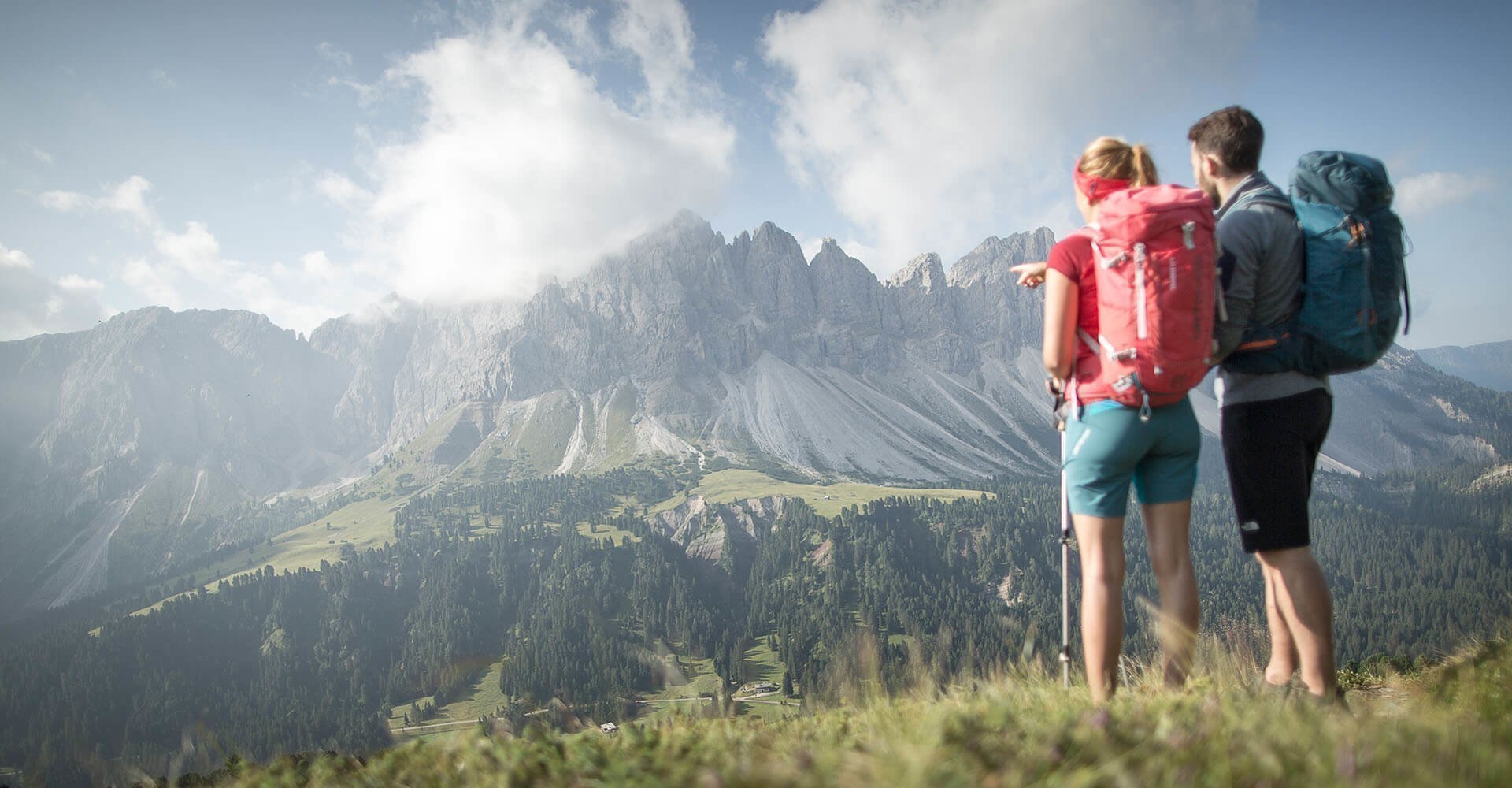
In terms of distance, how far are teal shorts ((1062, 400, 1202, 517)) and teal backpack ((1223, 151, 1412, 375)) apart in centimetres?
78

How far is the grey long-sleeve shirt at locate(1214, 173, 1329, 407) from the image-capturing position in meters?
4.43

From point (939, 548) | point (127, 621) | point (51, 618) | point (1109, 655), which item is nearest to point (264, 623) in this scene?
point (127, 621)

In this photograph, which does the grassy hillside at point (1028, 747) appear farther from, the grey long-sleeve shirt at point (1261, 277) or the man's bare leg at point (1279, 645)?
the grey long-sleeve shirt at point (1261, 277)

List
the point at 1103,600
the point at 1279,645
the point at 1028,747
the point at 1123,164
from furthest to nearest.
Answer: the point at 1279,645, the point at 1123,164, the point at 1103,600, the point at 1028,747

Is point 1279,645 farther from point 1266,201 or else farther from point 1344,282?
point 1266,201

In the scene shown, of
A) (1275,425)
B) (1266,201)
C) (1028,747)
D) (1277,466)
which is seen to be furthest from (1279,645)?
(1028,747)

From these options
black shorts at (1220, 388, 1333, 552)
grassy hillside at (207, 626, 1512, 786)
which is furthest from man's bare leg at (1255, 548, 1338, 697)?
grassy hillside at (207, 626, 1512, 786)

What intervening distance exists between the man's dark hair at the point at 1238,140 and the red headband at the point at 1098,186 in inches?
33.5

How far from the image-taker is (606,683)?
384ft

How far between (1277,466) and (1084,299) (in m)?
1.70

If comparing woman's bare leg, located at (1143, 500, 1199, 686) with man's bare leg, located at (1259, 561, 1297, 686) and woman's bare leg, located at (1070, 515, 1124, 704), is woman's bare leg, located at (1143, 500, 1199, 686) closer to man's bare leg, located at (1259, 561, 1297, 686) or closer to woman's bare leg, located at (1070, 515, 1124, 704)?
woman's bare leg, located at (1070, 515, 1124, 704)

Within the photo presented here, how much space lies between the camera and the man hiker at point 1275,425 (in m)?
4.42

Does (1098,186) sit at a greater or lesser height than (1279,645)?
greater

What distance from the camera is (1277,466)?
4527 millimetres
